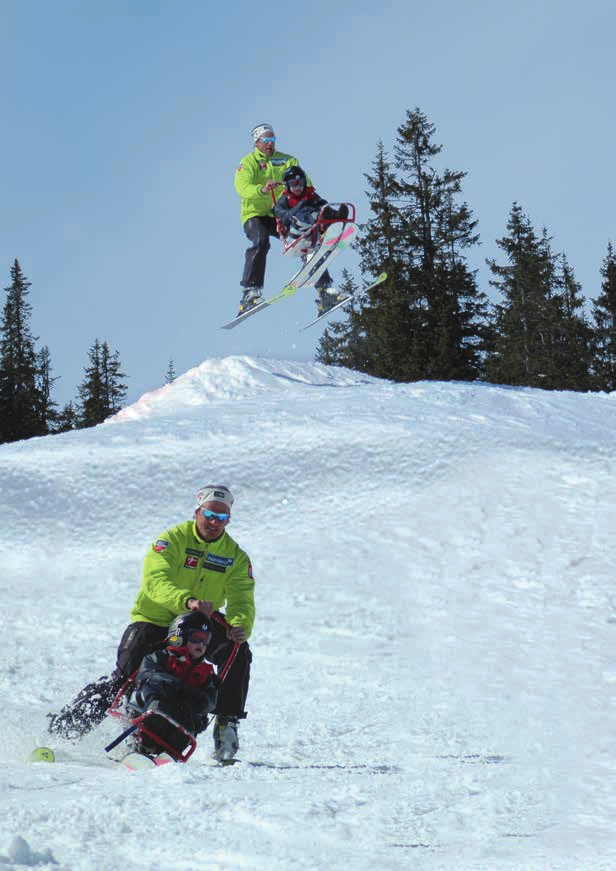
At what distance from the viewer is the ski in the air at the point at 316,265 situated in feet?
36.1

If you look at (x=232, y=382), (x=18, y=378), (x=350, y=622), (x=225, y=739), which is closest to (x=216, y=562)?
(x=225, y=739)

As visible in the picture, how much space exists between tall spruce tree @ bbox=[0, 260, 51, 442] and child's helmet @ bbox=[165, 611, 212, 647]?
131ft

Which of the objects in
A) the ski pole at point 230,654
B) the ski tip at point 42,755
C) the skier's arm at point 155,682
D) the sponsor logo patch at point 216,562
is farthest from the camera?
the sponsor logo patch at point 216,562

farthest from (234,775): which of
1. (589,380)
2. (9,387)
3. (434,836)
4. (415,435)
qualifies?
(9,387)

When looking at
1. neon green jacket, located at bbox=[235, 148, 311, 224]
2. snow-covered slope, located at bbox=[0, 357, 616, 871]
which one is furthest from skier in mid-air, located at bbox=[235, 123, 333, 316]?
snow-covered slope, located at bbox=[0, 357, 616, 871]

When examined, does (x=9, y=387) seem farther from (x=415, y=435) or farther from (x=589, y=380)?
(x=415, y=435)

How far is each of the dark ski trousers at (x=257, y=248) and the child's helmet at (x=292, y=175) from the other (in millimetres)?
622

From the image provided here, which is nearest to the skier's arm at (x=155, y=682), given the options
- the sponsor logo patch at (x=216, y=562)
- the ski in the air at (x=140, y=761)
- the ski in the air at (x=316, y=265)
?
the ski in the air at (x=140, y=761)

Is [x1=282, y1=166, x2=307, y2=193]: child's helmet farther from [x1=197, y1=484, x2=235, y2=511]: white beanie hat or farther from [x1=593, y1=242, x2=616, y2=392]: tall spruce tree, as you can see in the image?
[x1=593, y1=242, x2=616, y2=392]: tall spruce tree

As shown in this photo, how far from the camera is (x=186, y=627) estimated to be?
15.0 ft

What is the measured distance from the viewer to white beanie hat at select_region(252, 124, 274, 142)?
11281 millimetres

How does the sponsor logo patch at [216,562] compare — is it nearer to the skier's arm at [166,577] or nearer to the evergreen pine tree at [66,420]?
the skier's arm at [166,577]

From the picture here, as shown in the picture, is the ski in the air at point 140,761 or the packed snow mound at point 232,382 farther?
the packed snow mound at point 232,382

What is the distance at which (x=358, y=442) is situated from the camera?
9773mm
